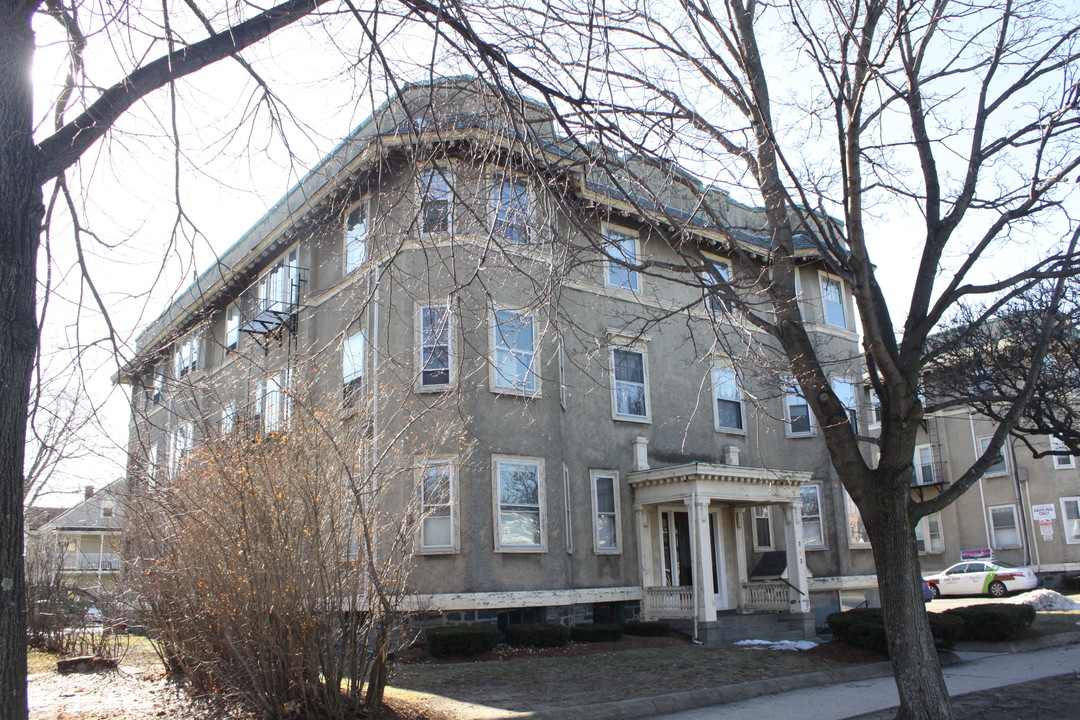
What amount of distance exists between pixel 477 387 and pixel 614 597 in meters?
5.54

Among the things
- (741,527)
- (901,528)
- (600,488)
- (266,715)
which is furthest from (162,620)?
(741,527)

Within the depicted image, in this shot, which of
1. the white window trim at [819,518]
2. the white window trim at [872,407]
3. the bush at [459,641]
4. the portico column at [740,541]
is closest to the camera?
the bush at [459,641]

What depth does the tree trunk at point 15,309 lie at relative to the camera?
15.2 feet

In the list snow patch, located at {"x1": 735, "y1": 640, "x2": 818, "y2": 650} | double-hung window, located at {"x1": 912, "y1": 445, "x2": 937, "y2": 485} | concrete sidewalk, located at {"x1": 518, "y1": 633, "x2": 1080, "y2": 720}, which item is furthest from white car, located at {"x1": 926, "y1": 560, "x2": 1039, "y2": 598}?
snow patch, located at {"x1": 735, "y1": 640, "x2": 818, "y2": 650}

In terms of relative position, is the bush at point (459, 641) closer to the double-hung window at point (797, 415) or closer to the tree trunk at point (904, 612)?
the tree trunk at point (904, 612)

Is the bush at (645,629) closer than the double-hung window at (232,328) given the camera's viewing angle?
Yes

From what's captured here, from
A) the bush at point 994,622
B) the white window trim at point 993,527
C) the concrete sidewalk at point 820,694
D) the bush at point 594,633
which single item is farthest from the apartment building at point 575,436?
the white window trim at point 993,527

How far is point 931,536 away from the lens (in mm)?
42031

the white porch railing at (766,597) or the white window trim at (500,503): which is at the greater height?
the white window trim at (500,503)

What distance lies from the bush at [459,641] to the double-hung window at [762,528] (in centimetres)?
883

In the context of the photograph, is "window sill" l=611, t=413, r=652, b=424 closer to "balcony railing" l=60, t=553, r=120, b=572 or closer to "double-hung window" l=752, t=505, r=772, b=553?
"double-hung window" l=752, t=505, r=772, b=553

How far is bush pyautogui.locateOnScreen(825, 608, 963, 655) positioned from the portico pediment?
3056mm

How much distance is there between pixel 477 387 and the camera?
647 inches

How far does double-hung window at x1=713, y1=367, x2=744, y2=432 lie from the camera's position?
848 inches
